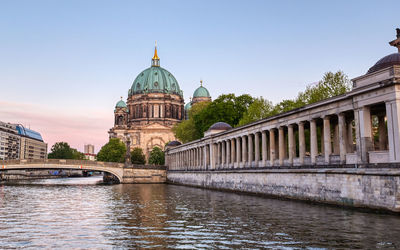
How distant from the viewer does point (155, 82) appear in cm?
13638

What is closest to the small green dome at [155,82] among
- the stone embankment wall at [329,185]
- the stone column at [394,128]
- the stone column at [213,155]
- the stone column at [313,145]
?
the stone column at [213,155]

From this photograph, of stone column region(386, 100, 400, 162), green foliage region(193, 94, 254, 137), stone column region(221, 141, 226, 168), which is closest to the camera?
stone column region(386, 100, 400, 162)

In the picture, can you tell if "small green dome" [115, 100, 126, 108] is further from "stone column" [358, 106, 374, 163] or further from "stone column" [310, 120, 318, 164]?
"stone column" [358, 106, 374, 163]

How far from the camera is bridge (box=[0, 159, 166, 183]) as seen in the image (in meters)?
68.0

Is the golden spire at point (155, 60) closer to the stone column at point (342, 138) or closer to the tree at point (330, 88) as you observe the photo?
the tree at point (330, 88)

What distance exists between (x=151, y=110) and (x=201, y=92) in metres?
19.2

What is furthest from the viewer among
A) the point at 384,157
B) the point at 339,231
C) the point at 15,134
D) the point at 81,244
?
the point at 15,134

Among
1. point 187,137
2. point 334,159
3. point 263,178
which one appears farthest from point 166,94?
point 334,159

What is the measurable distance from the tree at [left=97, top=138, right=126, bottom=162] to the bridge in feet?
94.5

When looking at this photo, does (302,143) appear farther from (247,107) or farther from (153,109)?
(153,109)

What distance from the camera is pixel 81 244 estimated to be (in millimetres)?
13273

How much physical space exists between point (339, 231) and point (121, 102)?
459 feet

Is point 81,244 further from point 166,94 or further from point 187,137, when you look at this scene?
point 166,94

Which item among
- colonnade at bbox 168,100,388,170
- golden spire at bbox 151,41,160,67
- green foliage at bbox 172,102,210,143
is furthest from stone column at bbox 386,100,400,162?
golden spire at bbox 151,41,160,67
